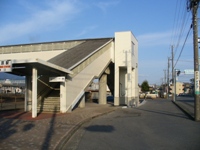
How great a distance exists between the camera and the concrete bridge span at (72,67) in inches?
719

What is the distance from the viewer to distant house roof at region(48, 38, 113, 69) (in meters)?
24.5

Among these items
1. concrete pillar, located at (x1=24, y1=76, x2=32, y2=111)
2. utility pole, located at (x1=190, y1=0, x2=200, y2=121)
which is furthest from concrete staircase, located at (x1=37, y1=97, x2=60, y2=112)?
Result: utility pole, located at (x1=190, y1=0, x2=200, y2=121)

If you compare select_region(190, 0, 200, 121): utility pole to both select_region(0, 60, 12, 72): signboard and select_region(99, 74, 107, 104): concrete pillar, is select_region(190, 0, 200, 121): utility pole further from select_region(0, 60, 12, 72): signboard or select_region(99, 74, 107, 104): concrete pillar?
select_region(99, 74, 107, 104): concrete pillar

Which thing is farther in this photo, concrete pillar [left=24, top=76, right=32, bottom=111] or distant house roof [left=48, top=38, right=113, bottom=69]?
distant house roof [left=48, top=38, right=113, bottom=69]

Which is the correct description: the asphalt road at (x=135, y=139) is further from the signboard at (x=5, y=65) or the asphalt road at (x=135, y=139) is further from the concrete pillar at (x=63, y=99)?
the concrete pillar at (x=63, y=99)

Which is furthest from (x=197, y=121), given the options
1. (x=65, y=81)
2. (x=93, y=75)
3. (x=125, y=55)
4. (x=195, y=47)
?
(x=125, y=55)

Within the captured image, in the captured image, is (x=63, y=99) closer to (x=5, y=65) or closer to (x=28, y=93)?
(x=28, y=93)

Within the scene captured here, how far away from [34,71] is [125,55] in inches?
619

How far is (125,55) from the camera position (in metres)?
31.1

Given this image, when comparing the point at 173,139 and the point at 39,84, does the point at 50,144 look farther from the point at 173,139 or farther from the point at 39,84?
the point at 39,84

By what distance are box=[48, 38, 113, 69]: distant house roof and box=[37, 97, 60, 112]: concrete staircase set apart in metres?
3.21

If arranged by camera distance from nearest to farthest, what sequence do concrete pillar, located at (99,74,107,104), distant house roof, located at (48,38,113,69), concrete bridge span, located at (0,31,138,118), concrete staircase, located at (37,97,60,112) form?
concrete bridge span, located at (0,31,138,118)
concrete staircase, located at (37,97,60,112)
distant house roof, located at (48,38,113,69)
concrete pillar, located at (99,74,107,104)

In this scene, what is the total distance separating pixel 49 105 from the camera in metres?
22.0

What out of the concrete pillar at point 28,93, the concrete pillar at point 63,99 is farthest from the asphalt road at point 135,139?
the concrete pillar at point 28,93
